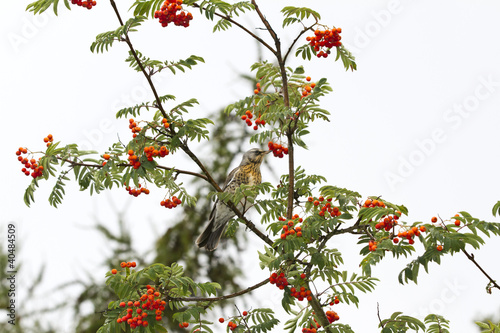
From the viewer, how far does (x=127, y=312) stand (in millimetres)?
3471

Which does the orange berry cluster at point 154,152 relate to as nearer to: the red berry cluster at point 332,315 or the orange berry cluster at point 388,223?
the orange berry cluster at point 388,223

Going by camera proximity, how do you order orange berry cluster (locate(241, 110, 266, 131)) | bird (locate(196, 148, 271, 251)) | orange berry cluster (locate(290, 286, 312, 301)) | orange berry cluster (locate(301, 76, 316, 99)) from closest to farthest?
orange berry cluster (locate(290, 286, 312, 301))
orange berry cluster (locate(301, 76, 316, 99))
orange berry cluster (locate(241, 110, 266, 131))
bird (locate(196, 148, 271, 251))

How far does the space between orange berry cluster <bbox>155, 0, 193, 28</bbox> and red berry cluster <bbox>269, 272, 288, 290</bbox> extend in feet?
5.71

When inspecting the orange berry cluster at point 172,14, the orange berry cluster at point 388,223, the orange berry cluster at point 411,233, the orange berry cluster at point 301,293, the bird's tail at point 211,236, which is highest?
the orange berry cluster at point 172,14

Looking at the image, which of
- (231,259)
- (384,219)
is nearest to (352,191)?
(384,219)

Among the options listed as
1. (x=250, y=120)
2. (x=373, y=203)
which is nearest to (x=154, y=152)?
(x=250, y=120)

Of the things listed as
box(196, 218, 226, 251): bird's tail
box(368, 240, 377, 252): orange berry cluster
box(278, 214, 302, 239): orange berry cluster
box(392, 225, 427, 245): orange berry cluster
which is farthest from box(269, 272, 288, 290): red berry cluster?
box(196, 218, 226, 251): bird's tail

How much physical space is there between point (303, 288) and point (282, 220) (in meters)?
0.49

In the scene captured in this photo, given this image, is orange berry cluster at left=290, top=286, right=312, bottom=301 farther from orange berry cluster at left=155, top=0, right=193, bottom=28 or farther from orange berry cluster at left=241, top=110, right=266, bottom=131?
orange berry cluster at left=155, top=0, right=193, bottom=28

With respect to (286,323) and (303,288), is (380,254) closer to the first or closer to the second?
(303,288)

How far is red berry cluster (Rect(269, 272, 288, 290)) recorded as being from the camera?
356cm

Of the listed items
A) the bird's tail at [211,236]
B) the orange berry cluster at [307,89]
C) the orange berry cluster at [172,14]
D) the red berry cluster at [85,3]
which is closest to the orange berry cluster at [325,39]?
the orange berry cluster at [307,89]

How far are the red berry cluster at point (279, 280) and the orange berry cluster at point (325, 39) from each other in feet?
5.12

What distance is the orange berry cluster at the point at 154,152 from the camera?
3.57 metres
